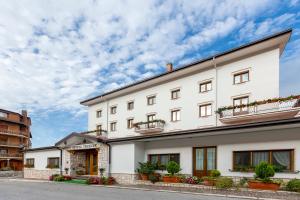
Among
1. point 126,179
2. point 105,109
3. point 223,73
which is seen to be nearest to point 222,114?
point 223,73

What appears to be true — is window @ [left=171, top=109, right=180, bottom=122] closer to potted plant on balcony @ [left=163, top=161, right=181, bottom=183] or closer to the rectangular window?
the rectangular window

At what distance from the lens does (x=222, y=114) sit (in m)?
24.5

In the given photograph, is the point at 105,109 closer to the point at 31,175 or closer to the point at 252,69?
the point at 31,175

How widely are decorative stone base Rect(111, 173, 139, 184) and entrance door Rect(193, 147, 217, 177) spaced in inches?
195

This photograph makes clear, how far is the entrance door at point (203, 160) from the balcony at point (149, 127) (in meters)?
9.73

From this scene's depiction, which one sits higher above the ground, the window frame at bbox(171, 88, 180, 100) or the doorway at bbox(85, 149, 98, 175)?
the window frame at bbox(171, 88, 180, 100)

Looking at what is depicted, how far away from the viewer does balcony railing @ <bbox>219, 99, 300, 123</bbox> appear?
21.2 m

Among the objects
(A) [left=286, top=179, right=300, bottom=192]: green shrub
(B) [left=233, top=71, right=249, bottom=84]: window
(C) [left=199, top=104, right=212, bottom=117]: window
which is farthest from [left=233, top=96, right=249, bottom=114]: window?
(A) [left=286, top=179, right=300, bottom=192]: green shrub

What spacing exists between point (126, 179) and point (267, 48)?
50.3 feet

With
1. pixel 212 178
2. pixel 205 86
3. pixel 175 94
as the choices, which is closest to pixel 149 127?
pixel 175 94

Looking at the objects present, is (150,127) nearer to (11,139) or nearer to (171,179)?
(171,179)

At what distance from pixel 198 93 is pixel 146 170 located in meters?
9.36

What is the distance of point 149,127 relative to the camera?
31.5 metres

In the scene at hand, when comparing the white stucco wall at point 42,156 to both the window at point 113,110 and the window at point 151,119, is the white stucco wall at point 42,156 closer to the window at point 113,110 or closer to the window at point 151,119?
the window at point 113,110
